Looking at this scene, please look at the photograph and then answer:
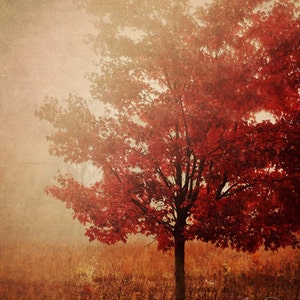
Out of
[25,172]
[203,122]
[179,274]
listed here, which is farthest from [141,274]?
[25,172]

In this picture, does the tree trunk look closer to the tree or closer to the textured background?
the tree

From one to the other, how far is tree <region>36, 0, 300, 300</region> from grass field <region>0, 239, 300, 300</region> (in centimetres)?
294

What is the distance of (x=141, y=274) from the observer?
31.4ft

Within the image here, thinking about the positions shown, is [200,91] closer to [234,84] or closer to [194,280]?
[234,84]

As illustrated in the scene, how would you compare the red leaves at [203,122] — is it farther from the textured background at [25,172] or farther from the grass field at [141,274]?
the textured background at [25,172]

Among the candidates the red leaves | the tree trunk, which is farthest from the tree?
the tree trunk

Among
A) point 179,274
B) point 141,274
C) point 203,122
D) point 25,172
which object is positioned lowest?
point 141,274

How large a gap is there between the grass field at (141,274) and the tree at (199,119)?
9.65ft

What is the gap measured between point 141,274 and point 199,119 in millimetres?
6141

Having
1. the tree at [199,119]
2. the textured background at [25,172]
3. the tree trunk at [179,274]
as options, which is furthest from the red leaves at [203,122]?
the textured background at [25,172]

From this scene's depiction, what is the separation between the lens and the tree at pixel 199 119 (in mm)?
5172

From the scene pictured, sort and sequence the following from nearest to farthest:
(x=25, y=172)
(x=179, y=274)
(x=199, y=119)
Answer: (x=199, y=119) → (x=179, y=274) → (x=25, y=172)

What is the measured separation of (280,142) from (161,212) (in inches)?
91.8

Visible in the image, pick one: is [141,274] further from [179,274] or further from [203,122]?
[203,122]
